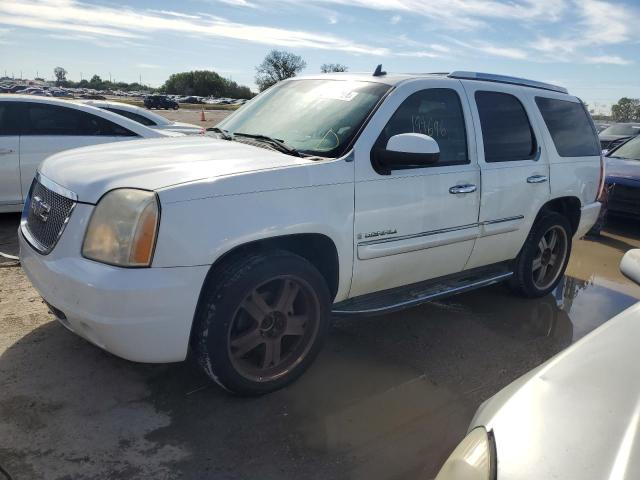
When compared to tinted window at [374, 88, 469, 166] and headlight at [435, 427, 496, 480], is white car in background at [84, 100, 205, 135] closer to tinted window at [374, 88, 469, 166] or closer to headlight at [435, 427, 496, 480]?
tinted window at [374, 88, 469, 166]

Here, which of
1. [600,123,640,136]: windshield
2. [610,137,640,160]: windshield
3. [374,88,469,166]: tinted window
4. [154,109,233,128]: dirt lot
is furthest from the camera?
[154,109,233,128]: dirt lot

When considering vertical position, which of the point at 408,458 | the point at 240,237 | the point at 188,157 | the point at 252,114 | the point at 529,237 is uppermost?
the point at 252,114

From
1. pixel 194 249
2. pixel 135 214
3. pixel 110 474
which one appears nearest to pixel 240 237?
pixel 194 249

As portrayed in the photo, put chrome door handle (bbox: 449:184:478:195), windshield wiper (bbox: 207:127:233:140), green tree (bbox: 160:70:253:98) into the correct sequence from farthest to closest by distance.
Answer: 1. green tree (bbox: 160:70:253:98)
2. windshield wiper (bbox: 207:127:233:140)
3. chrome door handle (bbox: 449:184:478:195)

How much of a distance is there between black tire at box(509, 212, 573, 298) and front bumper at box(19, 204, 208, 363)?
317 cm

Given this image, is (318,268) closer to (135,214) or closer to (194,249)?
(194,249)

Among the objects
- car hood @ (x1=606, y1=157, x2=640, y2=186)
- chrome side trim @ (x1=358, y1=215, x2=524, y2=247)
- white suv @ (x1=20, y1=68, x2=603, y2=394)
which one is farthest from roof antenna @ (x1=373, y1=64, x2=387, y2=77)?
car hood @ (x1=606, y1=157, x2=640, y2=186)

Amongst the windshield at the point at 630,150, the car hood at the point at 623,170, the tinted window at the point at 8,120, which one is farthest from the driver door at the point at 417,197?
the windshield at the point at 630,150

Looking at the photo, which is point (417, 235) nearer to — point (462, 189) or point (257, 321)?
point (462, 189)

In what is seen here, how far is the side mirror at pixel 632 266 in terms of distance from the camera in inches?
88.4

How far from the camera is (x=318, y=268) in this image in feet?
11.2

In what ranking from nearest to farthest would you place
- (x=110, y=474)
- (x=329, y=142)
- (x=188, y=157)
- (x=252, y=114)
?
(x=110, y=474) → (x=188, y=157) → (x=329, y=142) → (x=252, y=114)

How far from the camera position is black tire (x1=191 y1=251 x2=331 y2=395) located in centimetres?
287

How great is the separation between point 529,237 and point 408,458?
8.89ft
